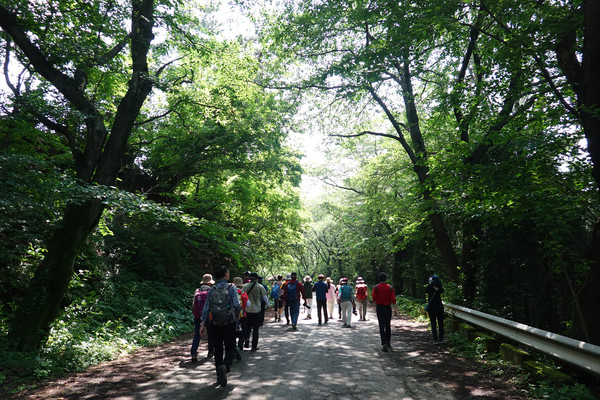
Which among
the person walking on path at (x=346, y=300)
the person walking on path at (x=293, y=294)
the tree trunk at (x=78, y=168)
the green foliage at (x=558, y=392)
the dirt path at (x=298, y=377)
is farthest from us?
the person walking on path at (x=346, y=300)

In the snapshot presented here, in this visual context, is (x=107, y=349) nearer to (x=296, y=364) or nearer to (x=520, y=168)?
(x=296, y=364)

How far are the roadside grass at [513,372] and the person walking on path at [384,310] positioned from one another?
1.53m

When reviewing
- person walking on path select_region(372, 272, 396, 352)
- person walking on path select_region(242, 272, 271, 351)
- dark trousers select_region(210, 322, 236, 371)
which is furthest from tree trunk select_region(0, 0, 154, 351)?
person walking on path select_region(372, 272, 396, 352)

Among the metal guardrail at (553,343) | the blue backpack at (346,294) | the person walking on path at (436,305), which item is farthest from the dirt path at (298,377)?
the blue backpack at (346,294)

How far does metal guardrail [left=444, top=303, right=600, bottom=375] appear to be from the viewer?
14.5 ft

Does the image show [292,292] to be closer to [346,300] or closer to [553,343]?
[346,300]

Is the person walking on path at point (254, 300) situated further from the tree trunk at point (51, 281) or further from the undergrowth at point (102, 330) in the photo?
the tree trunk at point (51, 281)

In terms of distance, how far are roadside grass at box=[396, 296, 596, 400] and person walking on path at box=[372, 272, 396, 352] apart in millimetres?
1527

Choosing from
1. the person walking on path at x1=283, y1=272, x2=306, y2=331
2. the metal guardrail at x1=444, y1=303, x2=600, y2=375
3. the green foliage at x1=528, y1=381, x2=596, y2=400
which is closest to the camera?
the metal guardrail at x1=444, y1=303, x2=600, y2=375

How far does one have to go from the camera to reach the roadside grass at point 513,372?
471cm

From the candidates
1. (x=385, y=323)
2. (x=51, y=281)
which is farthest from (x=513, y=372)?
(x=51, y=281)

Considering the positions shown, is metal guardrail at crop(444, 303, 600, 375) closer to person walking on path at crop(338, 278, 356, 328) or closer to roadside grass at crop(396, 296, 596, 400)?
roadside grass at crop(396, 296, 596, 400)

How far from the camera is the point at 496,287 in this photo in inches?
468

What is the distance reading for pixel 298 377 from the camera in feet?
20.4
